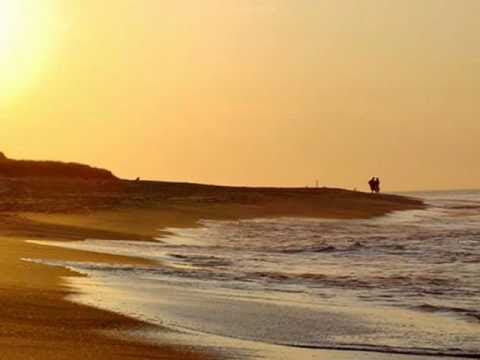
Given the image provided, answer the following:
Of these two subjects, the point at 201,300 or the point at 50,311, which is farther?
Result: the point at 201,300

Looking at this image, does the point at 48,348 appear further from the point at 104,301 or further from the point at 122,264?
the point at 122,264

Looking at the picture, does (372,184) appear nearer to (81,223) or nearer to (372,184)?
(372,184)

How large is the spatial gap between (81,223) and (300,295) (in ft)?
50.3

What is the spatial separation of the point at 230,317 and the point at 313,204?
4798cm

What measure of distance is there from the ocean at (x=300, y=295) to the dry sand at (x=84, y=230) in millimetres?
511

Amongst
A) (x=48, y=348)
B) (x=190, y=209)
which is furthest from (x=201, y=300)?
(x=190, y=209)

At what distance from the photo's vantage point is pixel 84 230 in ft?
81.5

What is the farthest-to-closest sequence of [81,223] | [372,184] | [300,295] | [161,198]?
[372,184] → [161,198] → [81,223] → [300,295]

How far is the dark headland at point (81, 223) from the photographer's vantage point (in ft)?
25.9

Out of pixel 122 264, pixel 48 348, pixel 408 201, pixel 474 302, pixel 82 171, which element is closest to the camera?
pixel 48 348

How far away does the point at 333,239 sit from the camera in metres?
26.9

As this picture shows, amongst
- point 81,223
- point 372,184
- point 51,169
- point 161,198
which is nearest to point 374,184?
point 372,184

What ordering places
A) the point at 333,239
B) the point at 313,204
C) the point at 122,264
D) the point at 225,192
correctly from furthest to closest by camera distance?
the point at 225,192, the point at 313,204, the point at 333,239, the point at 122,264

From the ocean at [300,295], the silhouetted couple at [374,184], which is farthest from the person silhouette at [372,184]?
the ocean at [300,295]
